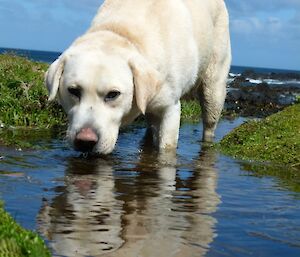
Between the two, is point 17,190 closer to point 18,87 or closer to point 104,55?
point 104,55

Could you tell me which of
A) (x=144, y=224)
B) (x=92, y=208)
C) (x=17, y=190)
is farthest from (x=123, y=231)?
(x=17, y=190)

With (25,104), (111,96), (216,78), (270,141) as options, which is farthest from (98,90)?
(216,78)

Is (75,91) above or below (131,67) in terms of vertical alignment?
below

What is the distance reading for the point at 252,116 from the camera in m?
15.8

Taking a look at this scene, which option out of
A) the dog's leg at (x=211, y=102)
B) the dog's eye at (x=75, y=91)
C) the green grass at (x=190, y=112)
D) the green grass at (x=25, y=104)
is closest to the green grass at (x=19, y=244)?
the dog's eye at (x=75, y=91)

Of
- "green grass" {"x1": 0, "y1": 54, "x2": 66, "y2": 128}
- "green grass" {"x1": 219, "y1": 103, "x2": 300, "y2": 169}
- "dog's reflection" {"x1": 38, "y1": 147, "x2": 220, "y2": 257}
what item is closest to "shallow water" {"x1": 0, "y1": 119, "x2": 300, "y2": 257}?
"dog's reflection" {"x1": 38, "y1": 147, "x2": 220, "y2": 257}

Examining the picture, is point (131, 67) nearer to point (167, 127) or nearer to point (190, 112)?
point (167, 127)

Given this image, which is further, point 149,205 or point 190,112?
point 190,112

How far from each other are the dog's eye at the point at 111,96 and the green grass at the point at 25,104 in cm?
287

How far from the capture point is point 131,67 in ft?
19.9

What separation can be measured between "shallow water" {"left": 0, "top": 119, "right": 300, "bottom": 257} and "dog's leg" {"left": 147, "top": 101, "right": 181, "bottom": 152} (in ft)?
1.24

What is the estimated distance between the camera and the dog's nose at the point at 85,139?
17.9ft

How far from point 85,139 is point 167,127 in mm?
1905

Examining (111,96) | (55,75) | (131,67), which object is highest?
(131,67)
